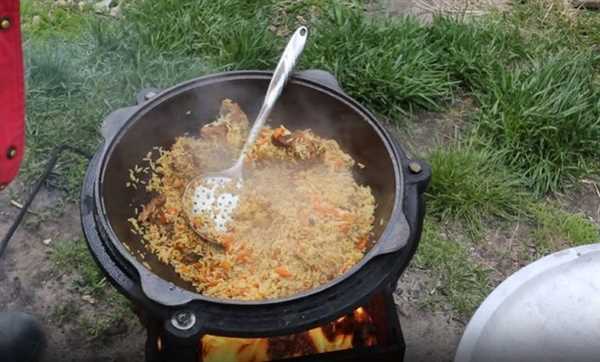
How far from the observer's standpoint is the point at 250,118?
8.91 ft

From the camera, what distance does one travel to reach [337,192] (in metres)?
2.53

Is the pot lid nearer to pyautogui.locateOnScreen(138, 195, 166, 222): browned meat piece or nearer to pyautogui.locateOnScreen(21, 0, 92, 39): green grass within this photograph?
pyautogui.locateOnScreen(138, 195, 166, 222): browned meat piece

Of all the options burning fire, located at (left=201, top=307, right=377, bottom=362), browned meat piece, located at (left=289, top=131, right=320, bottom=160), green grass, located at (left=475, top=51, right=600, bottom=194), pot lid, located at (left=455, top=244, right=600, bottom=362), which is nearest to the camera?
pot lid, located at (left=455, top=244, right=600, bottom=362)

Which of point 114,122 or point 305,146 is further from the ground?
point 114,122

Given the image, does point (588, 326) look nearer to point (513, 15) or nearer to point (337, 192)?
point (337, 192)

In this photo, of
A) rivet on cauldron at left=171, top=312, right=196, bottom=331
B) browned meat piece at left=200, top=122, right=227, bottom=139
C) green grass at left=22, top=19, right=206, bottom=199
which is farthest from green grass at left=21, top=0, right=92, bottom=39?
rivet on cauldron at left=171, top=312, right=196, bottom=331

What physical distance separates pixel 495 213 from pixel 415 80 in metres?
0.83

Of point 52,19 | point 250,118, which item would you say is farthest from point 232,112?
point 52,19

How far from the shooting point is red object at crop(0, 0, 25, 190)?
2021 mm

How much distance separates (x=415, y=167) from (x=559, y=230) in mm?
1397

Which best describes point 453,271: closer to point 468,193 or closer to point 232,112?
point 468,193

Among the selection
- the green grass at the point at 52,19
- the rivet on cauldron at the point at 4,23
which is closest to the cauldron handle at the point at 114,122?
the rivet on cauldron at the point at 4,23

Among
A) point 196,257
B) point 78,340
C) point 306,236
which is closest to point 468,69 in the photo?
point 306,236

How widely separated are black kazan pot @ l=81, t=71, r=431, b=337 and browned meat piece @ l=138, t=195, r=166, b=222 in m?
0.03
